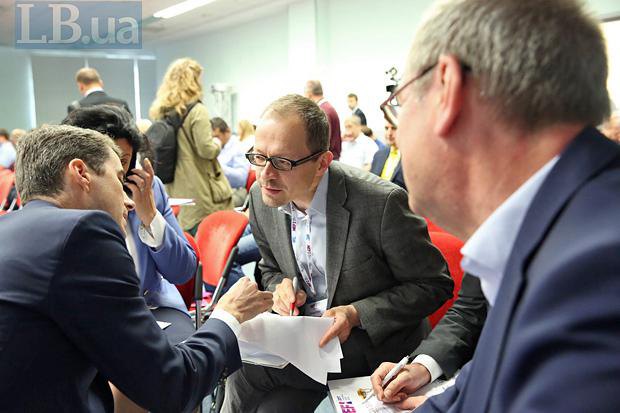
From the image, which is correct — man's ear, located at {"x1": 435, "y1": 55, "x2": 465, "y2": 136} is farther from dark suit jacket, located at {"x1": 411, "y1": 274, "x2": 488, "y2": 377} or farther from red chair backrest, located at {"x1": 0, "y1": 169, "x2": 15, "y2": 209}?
red chair backrest, located at {"x1": 0, "y1": 169, "x2": 15, "y2": 209}

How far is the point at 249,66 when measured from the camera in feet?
37.4

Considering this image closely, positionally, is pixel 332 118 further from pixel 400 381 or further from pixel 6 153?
pixel 6 153

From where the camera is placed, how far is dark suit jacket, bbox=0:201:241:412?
3.22 ft

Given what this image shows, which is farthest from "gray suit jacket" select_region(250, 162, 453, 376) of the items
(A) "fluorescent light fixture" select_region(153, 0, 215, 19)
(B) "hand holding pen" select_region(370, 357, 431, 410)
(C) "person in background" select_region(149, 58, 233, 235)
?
(A) "fluorescent light fixture" select_region(153, 0, 215, 19)

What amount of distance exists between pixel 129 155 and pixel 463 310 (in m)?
1.24

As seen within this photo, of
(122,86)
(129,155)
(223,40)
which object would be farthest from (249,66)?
(129,155)

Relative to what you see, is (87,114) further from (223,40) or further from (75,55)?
(75,55)

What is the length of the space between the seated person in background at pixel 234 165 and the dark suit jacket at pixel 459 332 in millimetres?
3685

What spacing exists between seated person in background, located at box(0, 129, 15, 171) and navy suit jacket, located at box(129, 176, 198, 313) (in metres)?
6.92

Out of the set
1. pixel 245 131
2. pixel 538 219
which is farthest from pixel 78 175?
pixel 245 131

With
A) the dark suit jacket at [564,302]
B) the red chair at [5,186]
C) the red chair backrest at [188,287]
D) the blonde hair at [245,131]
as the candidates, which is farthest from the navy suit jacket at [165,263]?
the blonde hair at [245,131]

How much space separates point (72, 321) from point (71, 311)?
0.02 meters

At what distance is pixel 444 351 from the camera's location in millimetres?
1322

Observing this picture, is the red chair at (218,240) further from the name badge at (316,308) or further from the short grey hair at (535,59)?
the short grey hair at (535,59)
